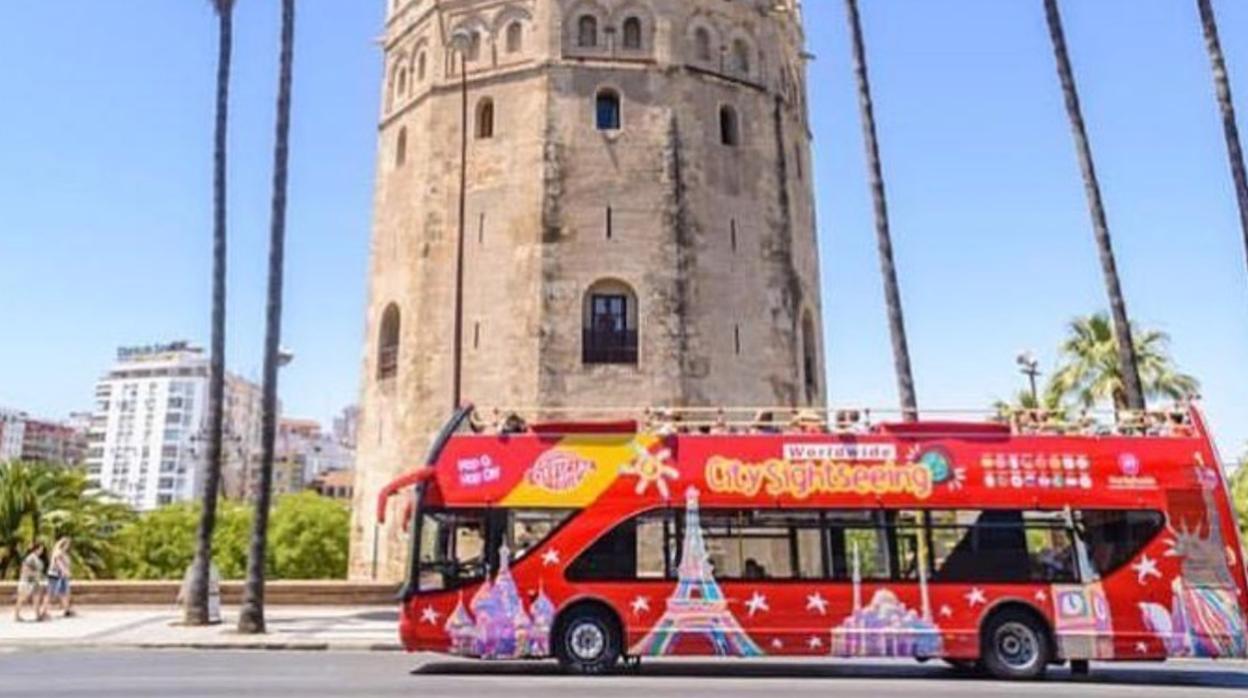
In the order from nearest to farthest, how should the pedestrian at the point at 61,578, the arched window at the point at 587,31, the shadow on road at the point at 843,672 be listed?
the shadow on road at the point at 843,672
the pedestrian at the point at 61,578
the arched window at the point at 587,31

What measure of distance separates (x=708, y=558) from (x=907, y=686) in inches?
110

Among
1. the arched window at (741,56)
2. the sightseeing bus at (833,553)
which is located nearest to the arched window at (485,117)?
the arched window at (741,56)

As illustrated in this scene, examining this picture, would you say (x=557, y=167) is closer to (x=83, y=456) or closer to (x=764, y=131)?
(x=764, y=131)

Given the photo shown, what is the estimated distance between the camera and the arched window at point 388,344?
2806 cm

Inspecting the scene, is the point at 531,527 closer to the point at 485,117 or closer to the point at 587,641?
the point at 587,641

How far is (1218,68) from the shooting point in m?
18.4

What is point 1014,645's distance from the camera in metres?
12.4

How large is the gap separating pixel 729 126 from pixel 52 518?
22.6 metres

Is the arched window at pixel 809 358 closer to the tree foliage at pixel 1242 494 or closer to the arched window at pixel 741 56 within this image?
the arched window at pixel 741 56

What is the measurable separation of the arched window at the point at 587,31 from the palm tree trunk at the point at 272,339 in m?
9.21

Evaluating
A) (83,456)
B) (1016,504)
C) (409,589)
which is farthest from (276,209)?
(83,456)

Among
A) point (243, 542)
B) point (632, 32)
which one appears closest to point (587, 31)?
point (632, 32)

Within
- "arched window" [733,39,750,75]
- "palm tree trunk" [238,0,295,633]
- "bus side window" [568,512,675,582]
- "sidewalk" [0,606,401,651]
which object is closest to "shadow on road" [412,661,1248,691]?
"bus side window" [568,512,675,582]

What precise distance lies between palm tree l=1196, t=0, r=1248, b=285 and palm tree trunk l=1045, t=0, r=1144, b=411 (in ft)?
7.00
